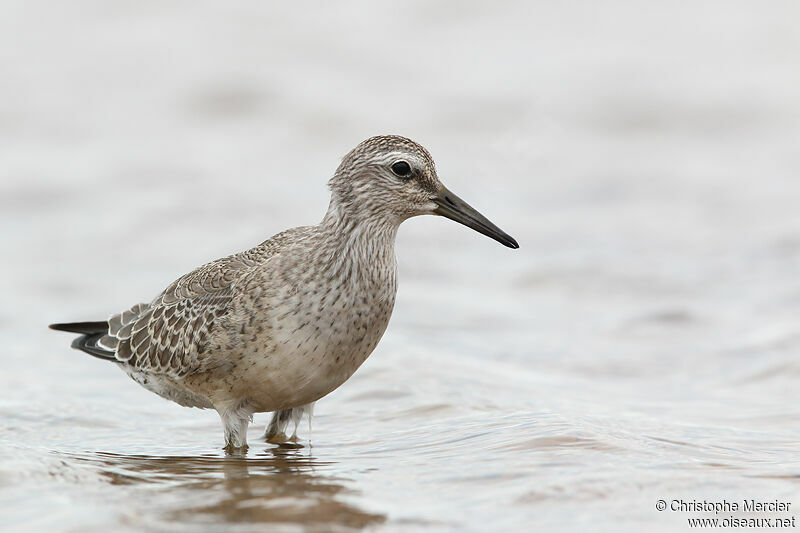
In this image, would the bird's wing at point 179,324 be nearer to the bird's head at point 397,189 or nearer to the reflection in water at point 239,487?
the reflection in water at point 239,487

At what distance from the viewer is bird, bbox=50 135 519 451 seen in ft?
25.5

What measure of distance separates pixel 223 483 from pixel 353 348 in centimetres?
136

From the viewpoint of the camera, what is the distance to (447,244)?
628 inches

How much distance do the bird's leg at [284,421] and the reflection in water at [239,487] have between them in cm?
38

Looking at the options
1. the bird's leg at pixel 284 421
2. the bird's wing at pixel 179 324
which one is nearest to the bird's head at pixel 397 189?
the bird's wing at pixel 179 324

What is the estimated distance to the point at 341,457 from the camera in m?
7.98

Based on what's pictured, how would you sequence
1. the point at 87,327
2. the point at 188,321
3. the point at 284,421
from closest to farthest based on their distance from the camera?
the point at 188,321, the point at 284,421, the point at 87,327

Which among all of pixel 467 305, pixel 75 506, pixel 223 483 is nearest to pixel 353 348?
pixel 223 483

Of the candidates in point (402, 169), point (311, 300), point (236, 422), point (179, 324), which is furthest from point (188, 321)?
point (402, 169)

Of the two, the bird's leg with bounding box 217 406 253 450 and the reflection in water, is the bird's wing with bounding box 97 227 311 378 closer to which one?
the bird's leg with bounding box 217 406 253 450

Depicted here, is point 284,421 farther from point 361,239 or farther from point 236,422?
point 361,239

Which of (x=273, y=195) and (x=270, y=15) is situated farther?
(x=270, y=15)

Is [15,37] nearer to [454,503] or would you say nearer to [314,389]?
[314,389]

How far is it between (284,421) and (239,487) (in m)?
2.06
